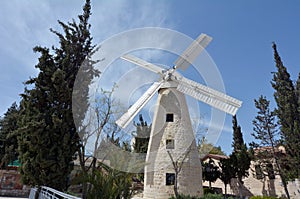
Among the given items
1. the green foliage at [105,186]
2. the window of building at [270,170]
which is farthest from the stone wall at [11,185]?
the window of building at [270,170]

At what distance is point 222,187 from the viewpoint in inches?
782

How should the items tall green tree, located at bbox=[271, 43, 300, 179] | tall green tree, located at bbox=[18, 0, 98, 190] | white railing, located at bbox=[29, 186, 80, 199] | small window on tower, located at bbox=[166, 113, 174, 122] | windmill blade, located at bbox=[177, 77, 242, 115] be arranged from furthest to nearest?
tall green tree, located at bbox=[271, 43, 300, 179], small window on tower, located at bbox=[166, 113, 174, 122], windmill blade, located at bbox=[177, 77, 242, 115], tall green tree, located at bbox=[18, 0, 98, 190], white railing, located at bbox=[29, 186, 80, 199]

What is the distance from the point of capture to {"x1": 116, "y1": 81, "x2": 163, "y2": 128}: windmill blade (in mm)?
11523

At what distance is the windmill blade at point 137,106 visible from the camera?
11.5m

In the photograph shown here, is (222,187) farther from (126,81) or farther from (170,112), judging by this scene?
(126,81)

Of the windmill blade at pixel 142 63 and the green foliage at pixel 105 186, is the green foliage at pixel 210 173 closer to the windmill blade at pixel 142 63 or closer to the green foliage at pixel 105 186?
the windmill blade at pixel 142 63

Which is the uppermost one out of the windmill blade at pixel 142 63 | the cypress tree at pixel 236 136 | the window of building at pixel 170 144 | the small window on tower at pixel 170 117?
the windmill blade at pixel 142 63

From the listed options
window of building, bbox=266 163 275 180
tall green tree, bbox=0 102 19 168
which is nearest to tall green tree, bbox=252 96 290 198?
window of building, bbox=266 163 275 180

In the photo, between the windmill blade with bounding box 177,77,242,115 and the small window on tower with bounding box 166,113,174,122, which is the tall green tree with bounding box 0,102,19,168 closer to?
the small window on tower with bounding box 166,113,174,122

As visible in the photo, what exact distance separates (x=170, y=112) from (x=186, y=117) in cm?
95

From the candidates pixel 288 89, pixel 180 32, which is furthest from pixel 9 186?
pixel 288 89

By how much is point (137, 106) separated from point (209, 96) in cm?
399

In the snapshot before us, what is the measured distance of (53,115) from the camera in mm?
7664

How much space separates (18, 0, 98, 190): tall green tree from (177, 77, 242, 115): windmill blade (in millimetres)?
5324
